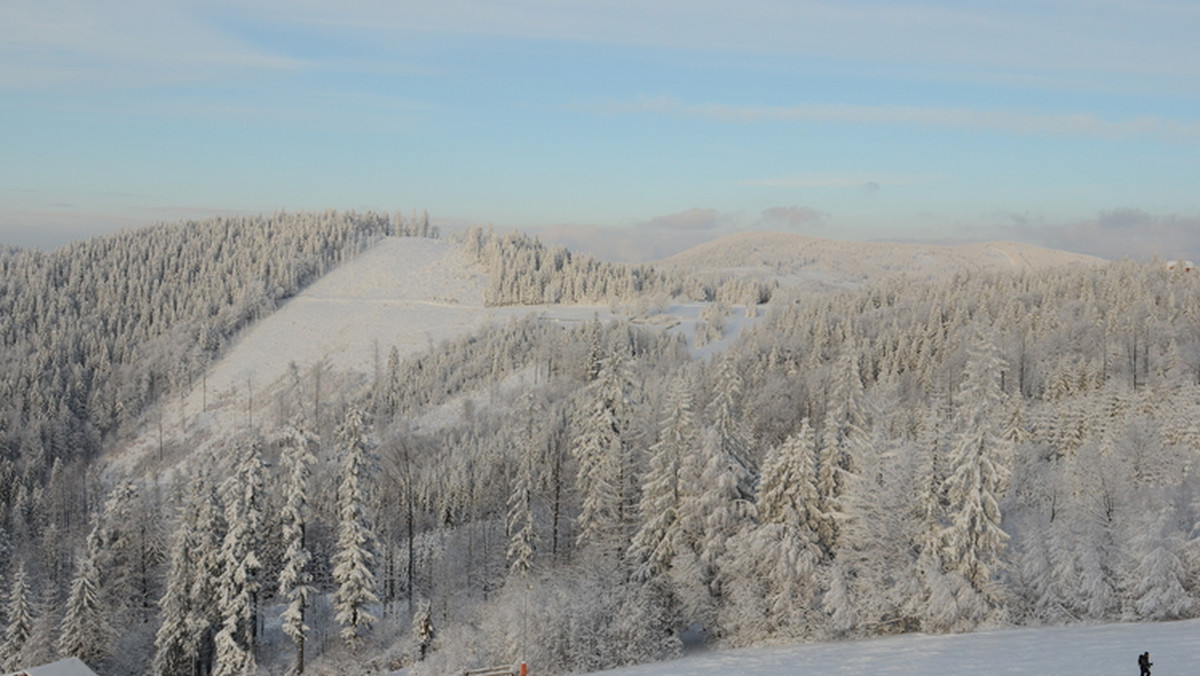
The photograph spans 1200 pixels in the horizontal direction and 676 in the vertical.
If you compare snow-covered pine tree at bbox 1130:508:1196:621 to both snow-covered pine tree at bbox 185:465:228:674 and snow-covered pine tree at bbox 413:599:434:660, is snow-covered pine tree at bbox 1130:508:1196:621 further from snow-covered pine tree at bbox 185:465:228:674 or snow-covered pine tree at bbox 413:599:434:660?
snow-covered pine tree at bbox 185:465:228:674

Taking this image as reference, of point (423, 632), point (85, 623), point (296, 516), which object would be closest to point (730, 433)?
point (423, 632)

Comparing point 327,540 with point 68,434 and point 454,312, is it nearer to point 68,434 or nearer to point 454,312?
point 68,434

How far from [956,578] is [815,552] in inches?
220

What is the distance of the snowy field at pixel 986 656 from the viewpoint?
22.5m

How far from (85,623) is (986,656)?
46696 mm

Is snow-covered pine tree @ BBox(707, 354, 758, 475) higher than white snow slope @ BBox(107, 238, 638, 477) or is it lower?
higher

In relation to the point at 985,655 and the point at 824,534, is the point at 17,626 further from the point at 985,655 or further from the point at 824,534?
the point at 985,655

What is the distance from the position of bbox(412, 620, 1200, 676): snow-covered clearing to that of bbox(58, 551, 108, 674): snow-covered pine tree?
33.6m

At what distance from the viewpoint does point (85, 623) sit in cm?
4509

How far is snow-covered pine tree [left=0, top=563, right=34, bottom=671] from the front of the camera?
1758 inches

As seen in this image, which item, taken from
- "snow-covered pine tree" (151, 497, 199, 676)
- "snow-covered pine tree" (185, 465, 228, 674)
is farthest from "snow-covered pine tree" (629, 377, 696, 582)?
"snow-covered pine tree" (151, 497, 199, 676)

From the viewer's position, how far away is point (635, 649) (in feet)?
109

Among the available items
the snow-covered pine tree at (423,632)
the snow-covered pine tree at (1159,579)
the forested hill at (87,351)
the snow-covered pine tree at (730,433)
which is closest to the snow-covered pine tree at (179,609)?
the snow-covered pine tree at (423,632)

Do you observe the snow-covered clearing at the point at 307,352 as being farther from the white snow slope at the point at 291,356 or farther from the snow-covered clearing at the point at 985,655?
the snow-covered clearing at the point at 985,655
